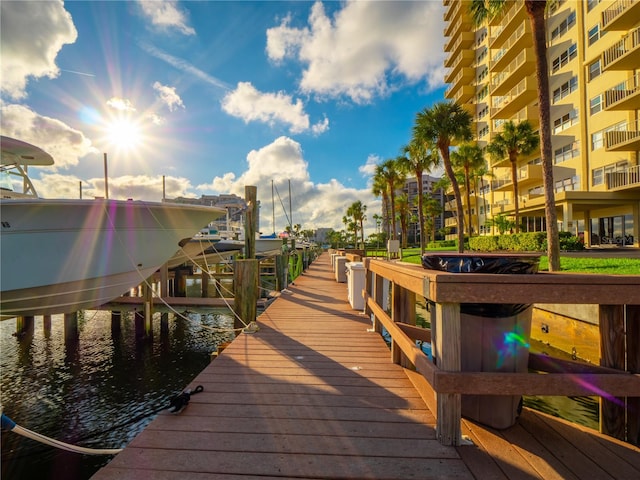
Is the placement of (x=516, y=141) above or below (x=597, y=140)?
above

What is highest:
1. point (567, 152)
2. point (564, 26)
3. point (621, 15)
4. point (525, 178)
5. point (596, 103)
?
point (564, 26)

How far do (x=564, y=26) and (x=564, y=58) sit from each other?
239cm

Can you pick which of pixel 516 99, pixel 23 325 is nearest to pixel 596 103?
pixel 516 99

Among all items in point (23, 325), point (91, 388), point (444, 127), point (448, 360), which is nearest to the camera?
point (448, 360)

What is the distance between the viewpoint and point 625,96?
58.0 ft

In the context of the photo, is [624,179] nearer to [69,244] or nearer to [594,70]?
[594,70]

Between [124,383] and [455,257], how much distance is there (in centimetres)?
860

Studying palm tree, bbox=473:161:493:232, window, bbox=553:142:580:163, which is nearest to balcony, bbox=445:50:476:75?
palm tree, bbox=473:161:493:232

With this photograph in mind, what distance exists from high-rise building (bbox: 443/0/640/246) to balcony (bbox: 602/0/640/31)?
0.05 m

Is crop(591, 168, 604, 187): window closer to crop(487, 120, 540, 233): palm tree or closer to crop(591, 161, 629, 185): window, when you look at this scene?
crop(591, 161, 629, 185): window

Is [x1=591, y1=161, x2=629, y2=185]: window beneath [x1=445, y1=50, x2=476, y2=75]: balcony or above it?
beneath

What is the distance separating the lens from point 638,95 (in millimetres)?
16891

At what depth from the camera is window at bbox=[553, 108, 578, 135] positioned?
23.1 m

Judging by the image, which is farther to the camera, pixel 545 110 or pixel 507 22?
pixel 507 22
